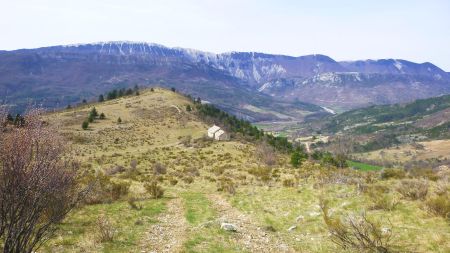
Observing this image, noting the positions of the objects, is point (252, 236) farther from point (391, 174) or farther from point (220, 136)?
point (220, 136)

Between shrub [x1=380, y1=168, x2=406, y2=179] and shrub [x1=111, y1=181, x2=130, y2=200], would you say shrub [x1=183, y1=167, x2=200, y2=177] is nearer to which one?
shrub [x1=111, y1=181, x2=130, y2=200]

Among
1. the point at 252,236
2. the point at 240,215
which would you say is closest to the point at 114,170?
the point at 240,215

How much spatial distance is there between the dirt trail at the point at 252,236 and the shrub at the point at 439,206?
258 inches

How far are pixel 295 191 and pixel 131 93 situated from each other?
450ft

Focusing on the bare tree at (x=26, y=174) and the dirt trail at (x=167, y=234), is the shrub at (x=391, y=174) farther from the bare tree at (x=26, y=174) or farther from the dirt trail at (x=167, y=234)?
the bare tree at (x=26, y=174)

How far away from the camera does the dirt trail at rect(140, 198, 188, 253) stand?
46.4 feet

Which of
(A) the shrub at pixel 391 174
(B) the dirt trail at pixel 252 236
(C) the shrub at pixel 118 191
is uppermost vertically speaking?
(B) the dirt trail at pixel 252 236

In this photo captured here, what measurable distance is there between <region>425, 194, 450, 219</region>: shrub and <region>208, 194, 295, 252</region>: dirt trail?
6.56 meters

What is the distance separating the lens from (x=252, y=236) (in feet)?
51.9

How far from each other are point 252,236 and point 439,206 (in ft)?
25.7

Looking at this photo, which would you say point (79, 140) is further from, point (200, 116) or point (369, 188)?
point (369, 188)

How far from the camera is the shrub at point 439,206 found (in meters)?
15.5

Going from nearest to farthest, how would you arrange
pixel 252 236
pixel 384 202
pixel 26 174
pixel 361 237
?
pixel 26 174, pixel 361 237, pixel 252 236, pixel 384 202

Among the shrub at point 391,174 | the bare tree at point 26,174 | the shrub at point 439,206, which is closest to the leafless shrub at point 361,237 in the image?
the shrub at point 439,206
